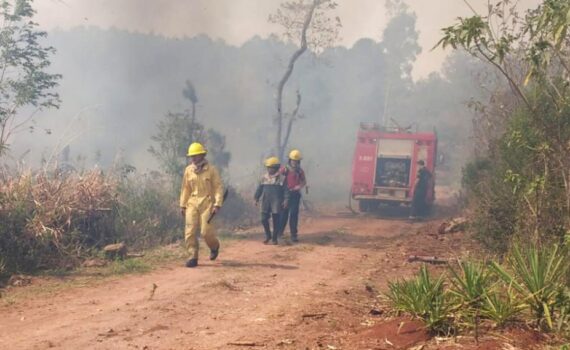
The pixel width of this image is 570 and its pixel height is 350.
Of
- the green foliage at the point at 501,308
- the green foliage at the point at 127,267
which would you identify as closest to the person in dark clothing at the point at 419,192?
the green foliage at the point at 127,267

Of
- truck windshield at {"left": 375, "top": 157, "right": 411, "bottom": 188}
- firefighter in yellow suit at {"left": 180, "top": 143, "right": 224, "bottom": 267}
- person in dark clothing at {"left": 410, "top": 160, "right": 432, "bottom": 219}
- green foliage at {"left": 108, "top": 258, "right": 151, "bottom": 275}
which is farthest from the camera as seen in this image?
truck windshield at {"left": 375, "top": 157, "right": 411, "bottom": 188}

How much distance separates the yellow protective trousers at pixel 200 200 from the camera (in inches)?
348

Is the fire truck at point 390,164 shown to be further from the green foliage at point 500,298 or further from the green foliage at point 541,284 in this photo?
the green foliage at point 541,284

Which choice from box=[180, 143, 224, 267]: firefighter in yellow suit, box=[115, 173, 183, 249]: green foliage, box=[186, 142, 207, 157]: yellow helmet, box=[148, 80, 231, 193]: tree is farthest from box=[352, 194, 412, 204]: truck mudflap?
box=[186, 142, 207, 157]: yellow helmet

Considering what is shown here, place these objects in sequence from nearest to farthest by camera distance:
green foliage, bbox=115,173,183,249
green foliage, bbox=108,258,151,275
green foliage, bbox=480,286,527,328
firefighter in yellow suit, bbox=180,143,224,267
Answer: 1. green foliage, bbox=480,286,527,328
2. green foliage, bbox=108,258,151,275
3. firefighter in yellow suit, bbox=180,143,224,267
4. green foliage, bbox=115,173,183,249

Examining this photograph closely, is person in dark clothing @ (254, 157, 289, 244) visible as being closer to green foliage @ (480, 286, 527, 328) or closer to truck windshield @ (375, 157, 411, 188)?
green foliage @ (480, 286, 527, 328)

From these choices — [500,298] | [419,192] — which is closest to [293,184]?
[419,192]

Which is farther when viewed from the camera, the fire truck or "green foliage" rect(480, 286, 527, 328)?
the fire truck

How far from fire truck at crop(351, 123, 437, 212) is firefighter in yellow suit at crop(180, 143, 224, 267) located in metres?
9.68

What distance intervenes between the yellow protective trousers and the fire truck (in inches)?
382

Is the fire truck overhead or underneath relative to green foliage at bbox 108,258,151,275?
overhead

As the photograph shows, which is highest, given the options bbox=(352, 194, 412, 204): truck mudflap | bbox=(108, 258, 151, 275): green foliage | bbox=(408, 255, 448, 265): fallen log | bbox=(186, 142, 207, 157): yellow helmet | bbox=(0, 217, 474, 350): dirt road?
bbox=(186, 142, 207, 157): yellow helmet

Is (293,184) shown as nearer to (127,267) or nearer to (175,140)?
(127,267)

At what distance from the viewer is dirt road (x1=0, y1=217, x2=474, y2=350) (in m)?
5.03
